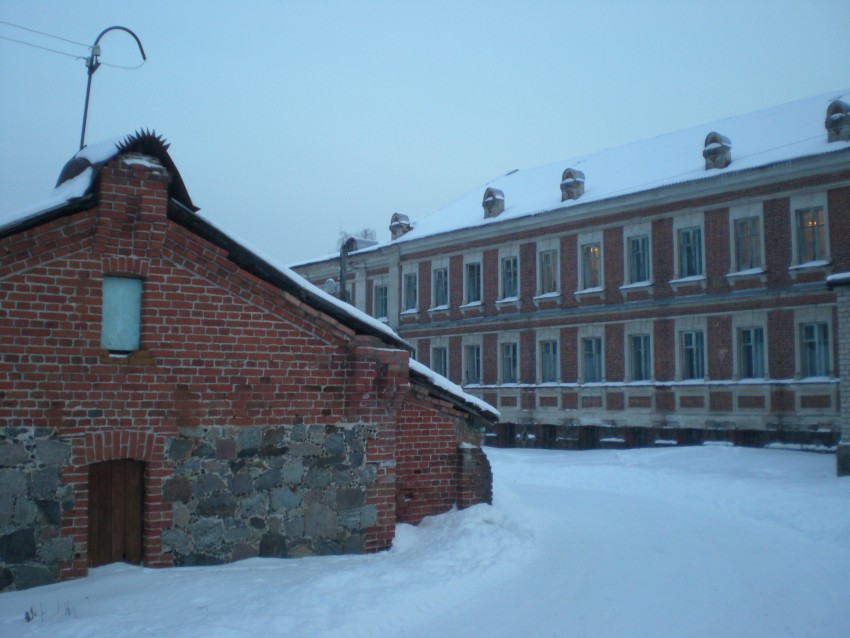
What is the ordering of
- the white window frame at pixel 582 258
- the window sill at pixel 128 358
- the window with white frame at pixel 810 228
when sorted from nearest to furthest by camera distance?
1. the window sill at pixel 128 358
2. the window with white frame at pixel 810 228
3. the white window frame at pixel 582 258

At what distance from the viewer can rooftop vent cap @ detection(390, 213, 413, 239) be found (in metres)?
37.7

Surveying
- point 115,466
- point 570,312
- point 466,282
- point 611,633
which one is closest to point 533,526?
point 611,633

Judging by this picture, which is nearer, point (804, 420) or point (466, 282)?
point (804, 420)

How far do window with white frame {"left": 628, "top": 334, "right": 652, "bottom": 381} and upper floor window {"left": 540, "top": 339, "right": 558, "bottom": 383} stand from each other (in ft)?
10.4

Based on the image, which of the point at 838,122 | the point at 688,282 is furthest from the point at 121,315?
the point at 838,122

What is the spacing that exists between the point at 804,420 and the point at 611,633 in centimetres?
1834

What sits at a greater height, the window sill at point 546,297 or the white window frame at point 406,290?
the white window frame at point 406,290

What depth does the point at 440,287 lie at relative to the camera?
35.0 metres

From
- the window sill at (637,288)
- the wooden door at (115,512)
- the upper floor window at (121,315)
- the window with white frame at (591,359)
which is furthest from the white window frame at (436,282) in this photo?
the wooden door at (115,512)

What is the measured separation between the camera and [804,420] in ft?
75.7

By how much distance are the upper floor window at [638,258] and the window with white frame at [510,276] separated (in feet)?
16.5

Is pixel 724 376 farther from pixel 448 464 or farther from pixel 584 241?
pixel 448 464

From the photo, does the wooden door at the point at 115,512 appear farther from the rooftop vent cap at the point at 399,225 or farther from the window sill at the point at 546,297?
the rooftop vent cap at the point at 399,225

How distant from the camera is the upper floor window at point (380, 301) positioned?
37844 mm
